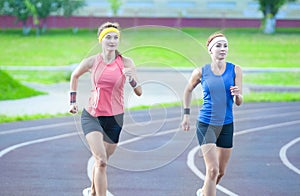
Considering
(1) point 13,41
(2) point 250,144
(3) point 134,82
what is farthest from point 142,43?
(1) point 13,41

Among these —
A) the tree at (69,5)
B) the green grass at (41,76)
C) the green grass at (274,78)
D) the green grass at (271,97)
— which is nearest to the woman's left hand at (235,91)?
the green grass at (271,97)

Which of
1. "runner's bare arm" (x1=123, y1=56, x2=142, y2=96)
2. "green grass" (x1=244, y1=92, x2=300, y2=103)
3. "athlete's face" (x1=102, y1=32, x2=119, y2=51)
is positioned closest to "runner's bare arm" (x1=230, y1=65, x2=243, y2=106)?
"runner's bare arm" (x1=123, y1=56, x2=142, y2=96)

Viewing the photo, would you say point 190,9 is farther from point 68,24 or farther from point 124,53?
point 124,53

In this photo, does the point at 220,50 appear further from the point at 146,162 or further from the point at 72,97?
the point at 146,162

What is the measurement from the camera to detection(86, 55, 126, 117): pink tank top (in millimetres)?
7230

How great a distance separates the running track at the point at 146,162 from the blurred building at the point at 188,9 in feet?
162

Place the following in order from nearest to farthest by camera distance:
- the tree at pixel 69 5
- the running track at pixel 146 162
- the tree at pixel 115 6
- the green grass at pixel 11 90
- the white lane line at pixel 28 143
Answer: the running track at pixel 146 162, the white lane line at pixel 28 143, the green grass at pixel 11 90, the tree at pixel 69 5, the tree at pixel 115 6

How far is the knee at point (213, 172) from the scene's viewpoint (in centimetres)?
713

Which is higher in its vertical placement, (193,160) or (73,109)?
(73,109)

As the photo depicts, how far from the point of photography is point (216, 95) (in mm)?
7195

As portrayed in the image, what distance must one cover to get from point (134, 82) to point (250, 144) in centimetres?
625

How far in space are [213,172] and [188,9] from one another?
197 feet

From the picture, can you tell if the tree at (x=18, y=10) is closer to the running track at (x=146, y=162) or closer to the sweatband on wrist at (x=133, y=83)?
the running track at (x=146, y=162)

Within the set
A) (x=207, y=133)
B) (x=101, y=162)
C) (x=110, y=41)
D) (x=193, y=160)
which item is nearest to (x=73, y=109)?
(x=101, y=162)
